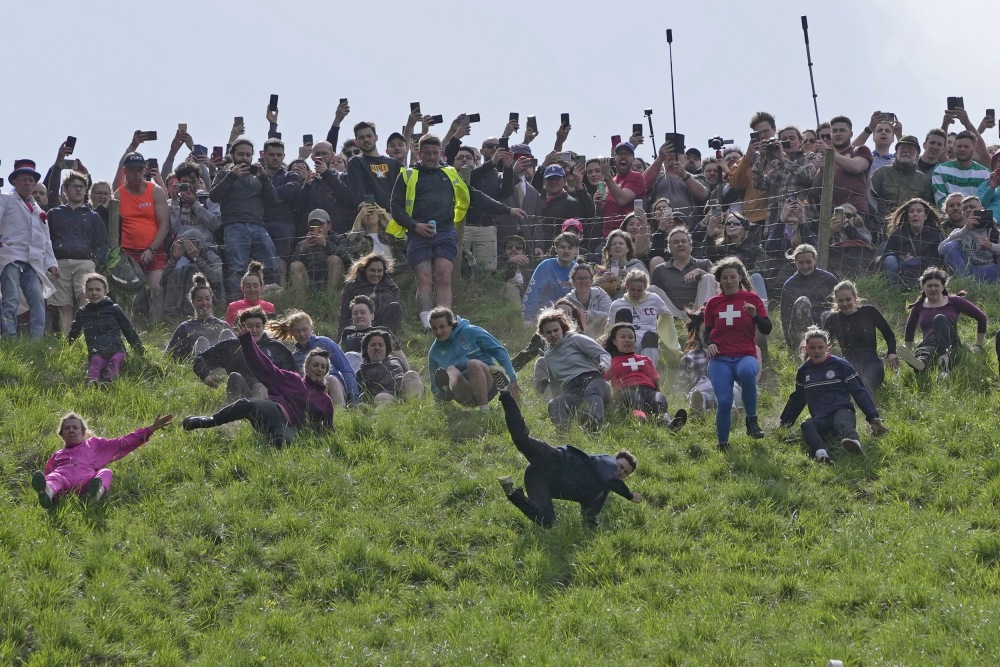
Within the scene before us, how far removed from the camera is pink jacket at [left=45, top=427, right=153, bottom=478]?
12.2 metres

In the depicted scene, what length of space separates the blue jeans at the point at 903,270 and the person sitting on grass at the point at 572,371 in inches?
199

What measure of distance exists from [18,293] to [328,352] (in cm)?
405

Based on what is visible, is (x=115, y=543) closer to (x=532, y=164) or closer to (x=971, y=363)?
(x=971, y=363)

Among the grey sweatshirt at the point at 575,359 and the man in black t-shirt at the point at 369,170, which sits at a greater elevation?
the man in black t-shirt at the point at 369,170

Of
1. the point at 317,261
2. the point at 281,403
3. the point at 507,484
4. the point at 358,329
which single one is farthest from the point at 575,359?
the point at 317,261

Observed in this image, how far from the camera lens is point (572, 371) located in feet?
46.1

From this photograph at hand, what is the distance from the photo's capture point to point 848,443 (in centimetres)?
1288

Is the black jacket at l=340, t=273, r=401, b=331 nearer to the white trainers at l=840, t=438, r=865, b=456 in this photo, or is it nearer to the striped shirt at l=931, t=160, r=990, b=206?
the white trainers at l=840, t=438, r=865, b=456

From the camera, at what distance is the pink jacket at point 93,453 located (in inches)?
479

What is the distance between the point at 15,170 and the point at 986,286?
10812 millimetres

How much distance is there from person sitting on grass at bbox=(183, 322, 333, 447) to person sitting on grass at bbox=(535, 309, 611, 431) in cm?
211

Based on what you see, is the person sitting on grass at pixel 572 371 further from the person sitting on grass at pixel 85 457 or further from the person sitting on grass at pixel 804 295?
the person sitting on grass at pixel 85 457

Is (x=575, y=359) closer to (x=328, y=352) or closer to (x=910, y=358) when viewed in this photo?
(x=328, y=352)

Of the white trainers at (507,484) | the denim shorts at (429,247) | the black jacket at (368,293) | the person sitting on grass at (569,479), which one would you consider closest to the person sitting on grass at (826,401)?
the person sitting on grass at (569,479)
